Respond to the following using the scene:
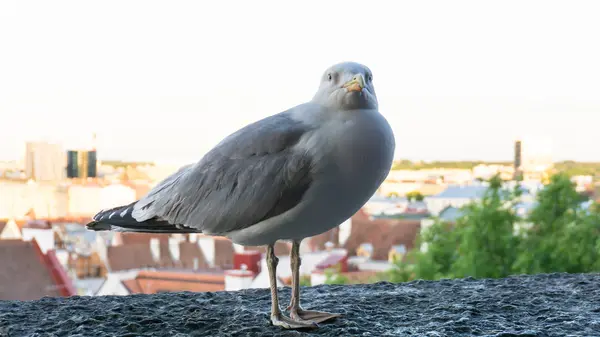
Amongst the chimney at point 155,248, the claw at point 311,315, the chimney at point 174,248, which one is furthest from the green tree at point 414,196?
the claw at point 311,315

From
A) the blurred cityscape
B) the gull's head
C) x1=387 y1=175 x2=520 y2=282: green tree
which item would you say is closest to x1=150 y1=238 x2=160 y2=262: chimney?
the blurred cityscape

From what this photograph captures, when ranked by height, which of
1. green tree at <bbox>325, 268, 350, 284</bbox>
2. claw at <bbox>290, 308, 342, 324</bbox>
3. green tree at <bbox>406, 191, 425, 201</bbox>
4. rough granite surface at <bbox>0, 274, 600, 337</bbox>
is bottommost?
green tree at <bbox>325, 268, 350, 284</bbox>

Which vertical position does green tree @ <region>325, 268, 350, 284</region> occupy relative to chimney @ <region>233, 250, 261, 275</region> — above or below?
below

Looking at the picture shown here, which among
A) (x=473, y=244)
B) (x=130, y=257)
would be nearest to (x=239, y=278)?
(x=130, y=257)

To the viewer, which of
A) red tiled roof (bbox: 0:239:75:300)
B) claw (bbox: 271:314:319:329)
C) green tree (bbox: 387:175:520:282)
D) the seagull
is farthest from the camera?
green tree (bbox: 387:175:520:282)

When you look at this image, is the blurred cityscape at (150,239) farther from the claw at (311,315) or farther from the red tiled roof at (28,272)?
the claw at (311,315)

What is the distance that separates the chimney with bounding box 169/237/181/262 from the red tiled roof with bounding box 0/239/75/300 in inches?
32.3

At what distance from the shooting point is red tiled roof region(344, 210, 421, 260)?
4.99 metres

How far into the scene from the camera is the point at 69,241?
4.58 meters

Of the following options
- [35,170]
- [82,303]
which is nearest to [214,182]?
[82,303]

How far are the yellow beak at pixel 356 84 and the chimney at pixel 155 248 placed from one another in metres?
3.24

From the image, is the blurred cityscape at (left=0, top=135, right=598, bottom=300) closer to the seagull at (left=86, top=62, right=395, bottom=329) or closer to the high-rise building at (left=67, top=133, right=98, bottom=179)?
the high-rise building at (left=67, top=133, right=98, bottom=179)

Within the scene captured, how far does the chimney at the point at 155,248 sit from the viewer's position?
4.66 metres

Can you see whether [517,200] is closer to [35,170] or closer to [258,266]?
[258,266]
